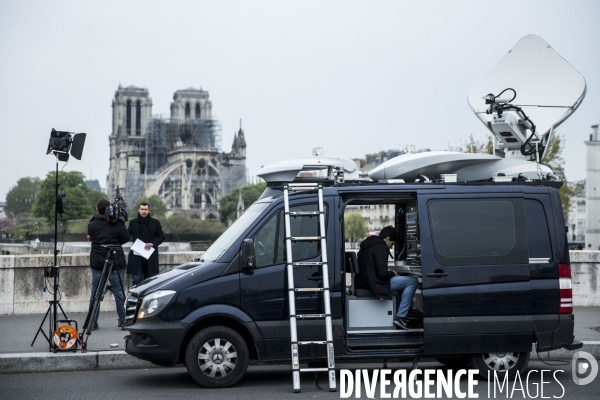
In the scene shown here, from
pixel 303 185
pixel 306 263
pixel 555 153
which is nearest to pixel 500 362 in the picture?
pixel 306 263

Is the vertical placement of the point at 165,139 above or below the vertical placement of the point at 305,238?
above

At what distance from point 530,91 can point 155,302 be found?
5.42 m

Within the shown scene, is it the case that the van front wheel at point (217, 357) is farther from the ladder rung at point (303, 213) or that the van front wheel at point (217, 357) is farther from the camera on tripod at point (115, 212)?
the camera on tripod at point (115, 212)

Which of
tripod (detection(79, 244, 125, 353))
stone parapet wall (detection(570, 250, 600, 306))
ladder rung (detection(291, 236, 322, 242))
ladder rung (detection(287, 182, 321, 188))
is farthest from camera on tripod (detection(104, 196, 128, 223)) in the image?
stone parapet wall (detection(570, 250, 600, 306))

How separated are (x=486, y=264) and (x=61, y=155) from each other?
5.60 metres

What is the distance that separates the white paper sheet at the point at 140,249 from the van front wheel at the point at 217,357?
13.5 feet

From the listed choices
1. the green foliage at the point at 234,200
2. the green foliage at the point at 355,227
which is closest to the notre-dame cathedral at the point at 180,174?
the green foliage at the point at 234,200

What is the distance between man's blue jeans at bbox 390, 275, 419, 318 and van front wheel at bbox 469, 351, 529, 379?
851mm

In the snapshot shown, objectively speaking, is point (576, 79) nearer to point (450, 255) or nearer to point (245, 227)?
point (450, 255)

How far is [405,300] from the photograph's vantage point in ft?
30.7

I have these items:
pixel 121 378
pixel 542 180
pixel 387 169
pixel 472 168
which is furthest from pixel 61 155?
pixel 542 180

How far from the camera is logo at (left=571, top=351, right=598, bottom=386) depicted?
30.7ft

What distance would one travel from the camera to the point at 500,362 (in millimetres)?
9258

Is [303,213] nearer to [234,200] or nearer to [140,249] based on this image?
[140,249]
